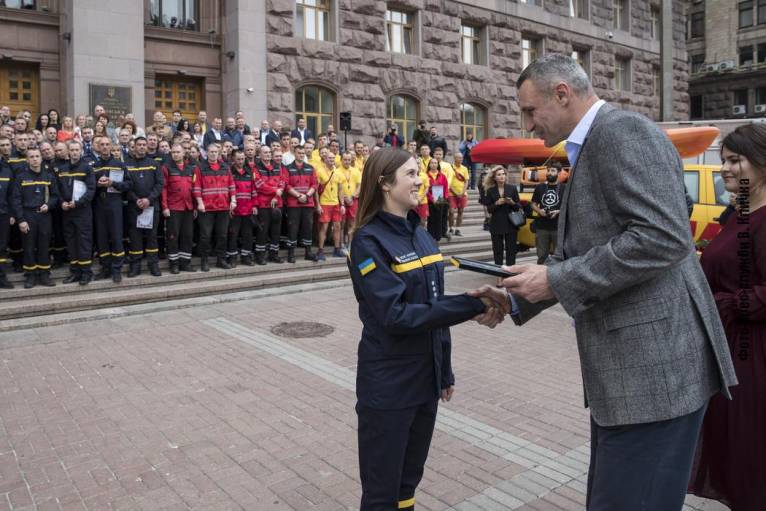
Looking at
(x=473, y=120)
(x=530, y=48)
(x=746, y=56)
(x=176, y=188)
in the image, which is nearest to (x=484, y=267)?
(x=176, y=188)

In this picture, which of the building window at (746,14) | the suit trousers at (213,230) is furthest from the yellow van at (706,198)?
the building window at (746,14)

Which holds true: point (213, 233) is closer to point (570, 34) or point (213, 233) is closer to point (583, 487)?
point (583, 487)

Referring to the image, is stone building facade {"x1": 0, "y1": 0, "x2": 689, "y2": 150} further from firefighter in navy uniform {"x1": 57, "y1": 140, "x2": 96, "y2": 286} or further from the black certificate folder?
the black certificate folder

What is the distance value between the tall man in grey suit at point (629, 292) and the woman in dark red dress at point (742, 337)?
1.23 metres

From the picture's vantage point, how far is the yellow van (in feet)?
34.8

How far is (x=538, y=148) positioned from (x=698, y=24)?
146 ft

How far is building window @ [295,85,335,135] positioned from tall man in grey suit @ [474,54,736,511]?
65.5 feet

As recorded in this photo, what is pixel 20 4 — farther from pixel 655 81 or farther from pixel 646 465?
pixel 655 81

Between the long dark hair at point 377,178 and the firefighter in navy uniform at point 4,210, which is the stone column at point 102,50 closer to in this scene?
the firefighter in navy uniform at point 4,210

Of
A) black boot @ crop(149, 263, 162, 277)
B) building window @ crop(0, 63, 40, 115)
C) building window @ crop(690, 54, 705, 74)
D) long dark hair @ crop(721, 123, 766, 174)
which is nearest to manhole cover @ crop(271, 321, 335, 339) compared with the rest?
black boot @ crop(149, 263, 162, 277)

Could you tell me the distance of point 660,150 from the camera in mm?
2123

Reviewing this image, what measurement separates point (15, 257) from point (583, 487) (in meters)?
10.1

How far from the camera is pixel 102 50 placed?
17.9 meters

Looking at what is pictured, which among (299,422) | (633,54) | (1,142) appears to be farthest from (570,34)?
(299,422)
